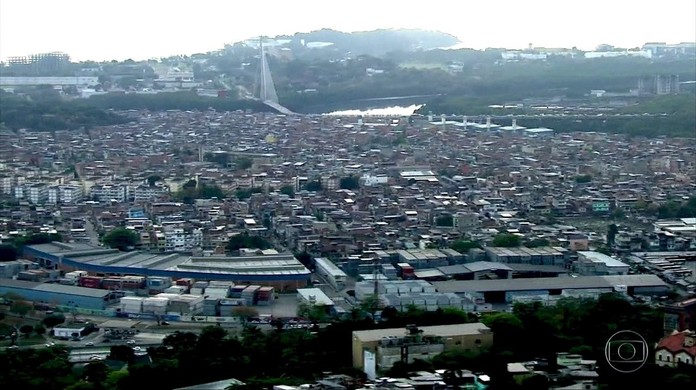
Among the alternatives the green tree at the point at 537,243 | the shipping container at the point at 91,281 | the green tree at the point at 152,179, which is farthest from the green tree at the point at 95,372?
the green tree at the point at 152,179

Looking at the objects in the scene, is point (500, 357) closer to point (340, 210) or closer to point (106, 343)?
point (106, 343)

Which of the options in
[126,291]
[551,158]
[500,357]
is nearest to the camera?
[500,357]

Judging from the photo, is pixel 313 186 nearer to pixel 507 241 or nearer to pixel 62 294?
pixel 507 241

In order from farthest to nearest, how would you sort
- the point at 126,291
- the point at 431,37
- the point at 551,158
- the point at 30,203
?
1. the point at 431,37
2. the point at 551,158
3. the point at 30,203
4. the point at 126,291

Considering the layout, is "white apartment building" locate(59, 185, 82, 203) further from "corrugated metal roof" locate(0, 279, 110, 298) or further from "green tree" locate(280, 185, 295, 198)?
"corrugated metal roof" locate(0, 279, 110, 298)

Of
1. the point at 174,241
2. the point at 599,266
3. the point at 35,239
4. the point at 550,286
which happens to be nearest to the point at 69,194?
the point at 35,239

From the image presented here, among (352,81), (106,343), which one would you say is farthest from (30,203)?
(352,81)
